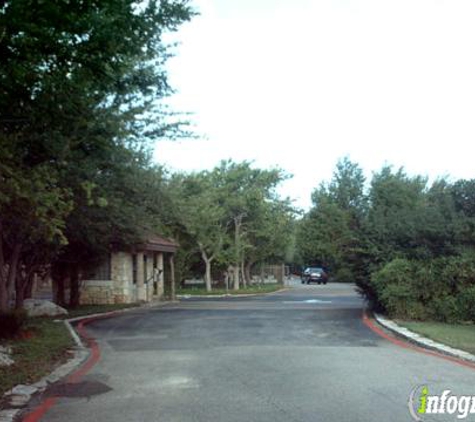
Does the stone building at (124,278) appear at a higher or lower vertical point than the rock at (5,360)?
higher

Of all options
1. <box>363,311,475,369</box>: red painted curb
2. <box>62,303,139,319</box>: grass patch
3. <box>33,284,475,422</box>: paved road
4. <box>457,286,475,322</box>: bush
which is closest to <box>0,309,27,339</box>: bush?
<box>33,284,475,422</box>: paved road

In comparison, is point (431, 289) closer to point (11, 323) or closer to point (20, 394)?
point (11, 323)

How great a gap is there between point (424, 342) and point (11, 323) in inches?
323

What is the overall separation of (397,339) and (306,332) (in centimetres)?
211

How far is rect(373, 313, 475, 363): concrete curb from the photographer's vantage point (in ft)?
33.7

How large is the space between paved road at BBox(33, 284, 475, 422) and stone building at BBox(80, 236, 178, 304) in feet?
37.7

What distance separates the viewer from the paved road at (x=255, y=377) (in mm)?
6660

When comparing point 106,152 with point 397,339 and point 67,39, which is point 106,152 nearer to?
point 67,39

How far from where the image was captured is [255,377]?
861cm

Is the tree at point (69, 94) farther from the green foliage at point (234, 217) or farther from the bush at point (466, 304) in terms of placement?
the green foliage at point (234, 217)

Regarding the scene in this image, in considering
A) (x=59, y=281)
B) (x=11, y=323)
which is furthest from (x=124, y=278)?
(x=11, y=323)

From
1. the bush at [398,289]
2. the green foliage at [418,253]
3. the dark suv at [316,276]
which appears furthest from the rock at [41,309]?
the dark suv at [316,276]

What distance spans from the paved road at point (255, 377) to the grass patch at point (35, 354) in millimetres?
752

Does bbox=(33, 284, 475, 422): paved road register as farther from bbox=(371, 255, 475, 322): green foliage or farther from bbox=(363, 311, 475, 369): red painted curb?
bbox=(371, 255, 475, 322): green foliage
